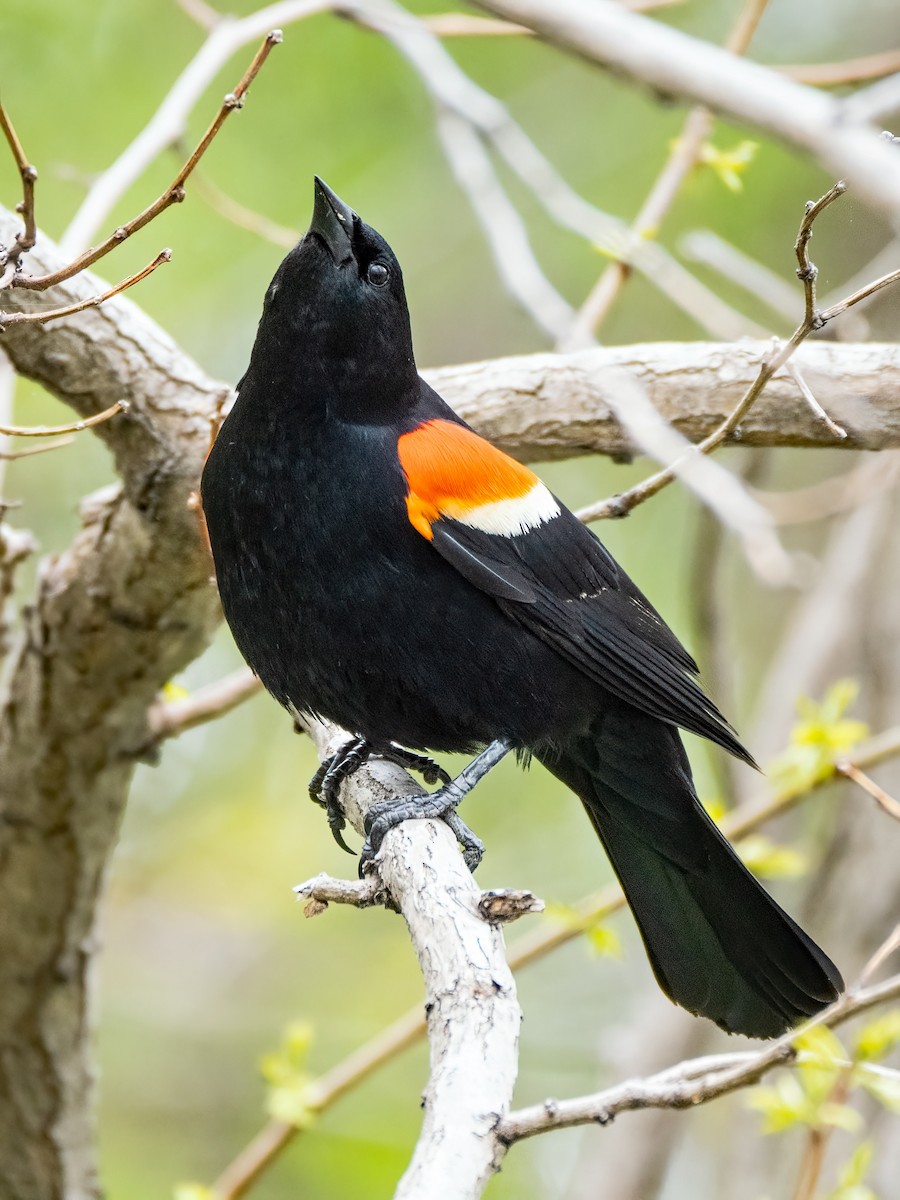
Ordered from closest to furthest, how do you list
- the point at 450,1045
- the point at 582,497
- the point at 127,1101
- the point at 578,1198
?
the point at 450,1045 → the point at 578,1198 → the point at 127,1101 → the point at 582,497

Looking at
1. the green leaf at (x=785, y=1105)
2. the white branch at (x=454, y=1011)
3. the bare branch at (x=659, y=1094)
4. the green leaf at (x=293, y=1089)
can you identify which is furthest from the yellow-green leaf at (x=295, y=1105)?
the bare branch at (x=659, y=1094)

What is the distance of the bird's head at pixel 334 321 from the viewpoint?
2930mm

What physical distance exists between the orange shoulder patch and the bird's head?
0.15 metres

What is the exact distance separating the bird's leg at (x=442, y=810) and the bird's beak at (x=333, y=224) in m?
1.15

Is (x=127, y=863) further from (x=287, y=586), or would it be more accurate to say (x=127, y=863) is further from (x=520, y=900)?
(x=520, y=900)

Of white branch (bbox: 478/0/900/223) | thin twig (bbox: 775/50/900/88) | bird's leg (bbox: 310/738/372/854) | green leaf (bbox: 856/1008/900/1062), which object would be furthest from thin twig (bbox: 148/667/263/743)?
white branch (bbox: 478/0/900/223)

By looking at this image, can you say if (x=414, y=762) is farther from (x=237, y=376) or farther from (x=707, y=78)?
(x=237, y=376)

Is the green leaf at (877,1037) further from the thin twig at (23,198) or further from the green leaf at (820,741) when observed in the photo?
the thin twig at (23,198)

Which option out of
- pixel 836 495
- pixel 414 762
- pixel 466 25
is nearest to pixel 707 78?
pixel 414 762

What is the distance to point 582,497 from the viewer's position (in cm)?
700

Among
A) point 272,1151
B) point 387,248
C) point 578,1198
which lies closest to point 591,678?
point 387,248

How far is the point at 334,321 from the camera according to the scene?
9.69ft

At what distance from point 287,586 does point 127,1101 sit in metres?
4.45

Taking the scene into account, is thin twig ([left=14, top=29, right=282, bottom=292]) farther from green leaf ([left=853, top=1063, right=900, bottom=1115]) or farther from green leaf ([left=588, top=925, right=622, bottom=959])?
green leaf ([left=588, top=925, right=622, bottom=959])
